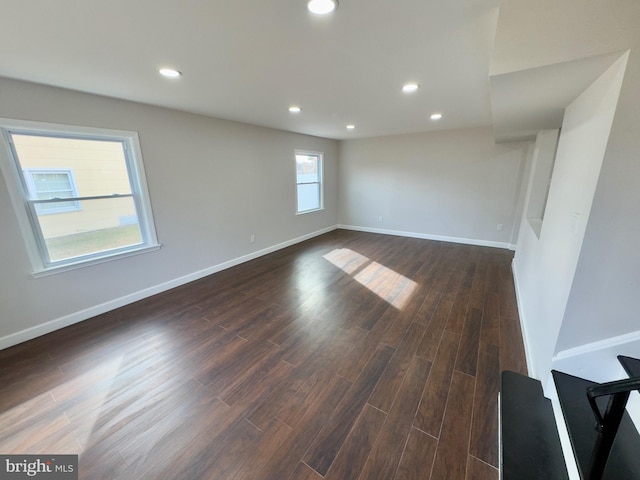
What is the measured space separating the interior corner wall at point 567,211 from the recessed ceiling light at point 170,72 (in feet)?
8.86

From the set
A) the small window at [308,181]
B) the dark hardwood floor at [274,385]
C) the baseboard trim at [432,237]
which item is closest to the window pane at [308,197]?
the small window at [308,181]

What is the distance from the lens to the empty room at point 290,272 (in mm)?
1257

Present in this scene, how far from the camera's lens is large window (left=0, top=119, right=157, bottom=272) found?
2.25m

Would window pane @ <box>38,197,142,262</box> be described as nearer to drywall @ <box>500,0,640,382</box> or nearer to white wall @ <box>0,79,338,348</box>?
white wall @ <box>0,79,338,348</box>

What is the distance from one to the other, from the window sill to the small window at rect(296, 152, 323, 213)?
3.06m

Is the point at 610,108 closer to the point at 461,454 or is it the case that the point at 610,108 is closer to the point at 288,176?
the point at 461,454

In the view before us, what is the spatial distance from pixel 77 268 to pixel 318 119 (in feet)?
11.4

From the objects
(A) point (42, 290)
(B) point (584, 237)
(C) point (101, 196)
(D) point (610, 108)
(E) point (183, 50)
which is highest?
(E) point (183, 50)

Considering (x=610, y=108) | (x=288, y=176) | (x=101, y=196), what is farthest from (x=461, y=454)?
(x=288, y=176)

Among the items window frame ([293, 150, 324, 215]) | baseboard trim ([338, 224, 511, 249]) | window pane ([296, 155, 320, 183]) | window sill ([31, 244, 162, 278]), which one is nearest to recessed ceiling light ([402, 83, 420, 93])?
window frame ([293, 150, 324, 215])

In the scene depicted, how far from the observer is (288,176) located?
16.7 feet

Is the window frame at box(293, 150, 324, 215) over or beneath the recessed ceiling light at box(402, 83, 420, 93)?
beneath

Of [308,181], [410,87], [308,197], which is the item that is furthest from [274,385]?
[308,181]

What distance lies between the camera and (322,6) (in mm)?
1219
